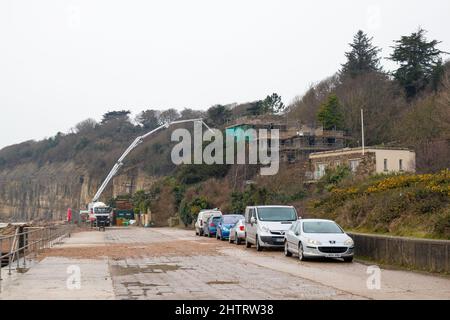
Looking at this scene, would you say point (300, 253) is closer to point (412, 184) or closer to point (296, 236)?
point (296, 236)

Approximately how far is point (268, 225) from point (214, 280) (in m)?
11.3

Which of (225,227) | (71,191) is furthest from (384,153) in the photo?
(71,191)

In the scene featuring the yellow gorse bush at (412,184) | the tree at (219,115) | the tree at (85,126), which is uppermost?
the tree at (85,126)

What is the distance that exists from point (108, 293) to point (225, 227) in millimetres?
23782

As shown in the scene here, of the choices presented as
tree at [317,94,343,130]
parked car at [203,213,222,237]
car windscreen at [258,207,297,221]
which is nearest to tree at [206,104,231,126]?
tree at [317,94,343,130]

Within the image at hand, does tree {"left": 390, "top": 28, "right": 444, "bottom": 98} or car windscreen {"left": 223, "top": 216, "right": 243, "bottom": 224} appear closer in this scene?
car windscreen {"left": 223, "top": 216, "right": 243, "bottom": 224}

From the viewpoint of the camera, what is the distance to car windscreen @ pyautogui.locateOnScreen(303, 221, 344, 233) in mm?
21953

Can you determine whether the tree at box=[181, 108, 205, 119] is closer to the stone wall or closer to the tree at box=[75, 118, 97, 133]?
the tree at box=[75, 118, 97, 133]

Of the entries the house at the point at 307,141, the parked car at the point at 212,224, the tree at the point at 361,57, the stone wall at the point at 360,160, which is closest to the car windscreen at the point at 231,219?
the parked car at the point at 212,224

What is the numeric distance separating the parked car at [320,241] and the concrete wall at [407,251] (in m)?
0.90

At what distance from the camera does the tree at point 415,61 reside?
7944cm

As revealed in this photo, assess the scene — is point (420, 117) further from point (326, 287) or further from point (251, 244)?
point (326, 287)

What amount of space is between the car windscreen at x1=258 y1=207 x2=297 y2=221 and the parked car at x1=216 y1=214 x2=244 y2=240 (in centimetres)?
863

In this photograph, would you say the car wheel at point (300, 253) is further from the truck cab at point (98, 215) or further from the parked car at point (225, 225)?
the truck cab at point (98, 215)
